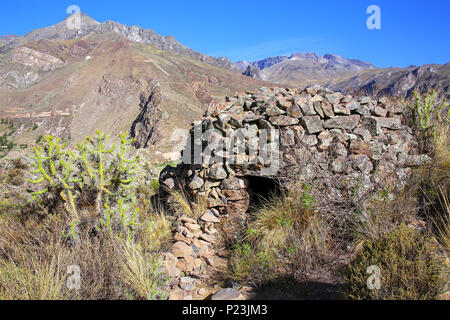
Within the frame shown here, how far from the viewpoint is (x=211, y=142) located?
17.0 feet

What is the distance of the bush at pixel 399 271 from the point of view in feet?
8.21

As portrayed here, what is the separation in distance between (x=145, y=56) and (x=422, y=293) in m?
76.9

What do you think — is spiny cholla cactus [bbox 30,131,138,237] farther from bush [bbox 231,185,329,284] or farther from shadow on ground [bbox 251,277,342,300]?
shadow on ground [bbox 251,277,342,300]

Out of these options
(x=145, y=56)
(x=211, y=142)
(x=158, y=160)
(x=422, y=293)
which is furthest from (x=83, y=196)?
(x=145, y=56)

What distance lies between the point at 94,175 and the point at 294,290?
131 inches

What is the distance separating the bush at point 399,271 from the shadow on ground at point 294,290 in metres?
0.22

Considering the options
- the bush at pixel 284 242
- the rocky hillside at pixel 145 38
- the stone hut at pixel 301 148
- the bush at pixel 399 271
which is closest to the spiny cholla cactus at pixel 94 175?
the stone hut at pixel 301 148

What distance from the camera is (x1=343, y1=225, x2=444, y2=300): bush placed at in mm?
2504

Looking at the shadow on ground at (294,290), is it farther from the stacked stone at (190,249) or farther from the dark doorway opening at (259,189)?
the dark doorway opening at (259,189)

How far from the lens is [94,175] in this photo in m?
4.14

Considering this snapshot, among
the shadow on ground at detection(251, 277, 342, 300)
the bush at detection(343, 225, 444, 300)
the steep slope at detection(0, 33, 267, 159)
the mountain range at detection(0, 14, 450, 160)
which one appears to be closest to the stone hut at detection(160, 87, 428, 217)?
the bush at detection(343, 225, 444, 300)

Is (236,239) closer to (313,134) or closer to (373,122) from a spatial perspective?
(313,134)

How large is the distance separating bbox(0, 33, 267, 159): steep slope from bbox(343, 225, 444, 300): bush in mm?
32973

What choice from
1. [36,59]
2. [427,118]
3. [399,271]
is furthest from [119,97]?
[399,271]
